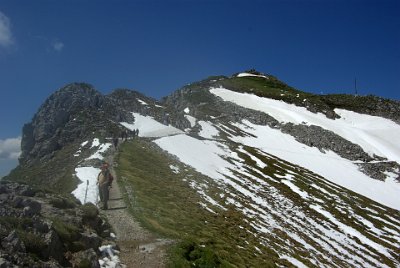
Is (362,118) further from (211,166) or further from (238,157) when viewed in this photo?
(211,166)

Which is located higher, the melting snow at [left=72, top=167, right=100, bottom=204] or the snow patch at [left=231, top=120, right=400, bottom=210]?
the snow patch at [left=231, top=120, right=400, bottom=210]

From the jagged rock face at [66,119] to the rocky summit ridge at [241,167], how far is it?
29 cm

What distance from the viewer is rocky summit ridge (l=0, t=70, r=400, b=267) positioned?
29547 millimetres

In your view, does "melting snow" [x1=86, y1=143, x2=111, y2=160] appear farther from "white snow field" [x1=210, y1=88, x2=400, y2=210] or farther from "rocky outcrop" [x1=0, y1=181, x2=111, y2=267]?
"white snow field" [x1=210, y1=88, x2=400, y2=210]

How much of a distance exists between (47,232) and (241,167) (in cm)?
4722

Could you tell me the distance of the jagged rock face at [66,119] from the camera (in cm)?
6462

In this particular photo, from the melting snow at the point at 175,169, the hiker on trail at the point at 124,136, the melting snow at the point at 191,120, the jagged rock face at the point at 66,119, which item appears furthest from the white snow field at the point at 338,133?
the melting snow at the point at 175,169

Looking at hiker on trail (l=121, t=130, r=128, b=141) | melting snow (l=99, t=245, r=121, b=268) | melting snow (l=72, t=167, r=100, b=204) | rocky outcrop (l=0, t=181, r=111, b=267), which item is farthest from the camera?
hiker on trail (l=121, t=130, r=128, b=141)

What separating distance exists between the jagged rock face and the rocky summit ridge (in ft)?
0.94

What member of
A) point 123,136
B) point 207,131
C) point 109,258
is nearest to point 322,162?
point 207,131

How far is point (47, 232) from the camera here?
17016 mm

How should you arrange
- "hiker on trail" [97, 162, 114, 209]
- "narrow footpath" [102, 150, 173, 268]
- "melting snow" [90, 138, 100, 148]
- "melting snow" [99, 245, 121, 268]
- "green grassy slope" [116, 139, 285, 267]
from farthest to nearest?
"melting snow" [90, 138, 100, 148] → "hiker on trail" [97, 162, 114, 209] → "green grassy slope" [116, 139, 285, 267] → "narrow footpath" [102, 150, 173, 268] → "melting snow" [99, 245, 121, 268]

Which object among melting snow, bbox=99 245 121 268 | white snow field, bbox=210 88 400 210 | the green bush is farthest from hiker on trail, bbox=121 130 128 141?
melting snow, bbox=99 245 121 268

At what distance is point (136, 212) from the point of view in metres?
26.4
